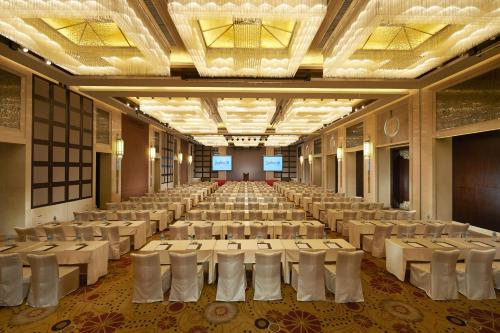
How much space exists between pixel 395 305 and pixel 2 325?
555 centimetres

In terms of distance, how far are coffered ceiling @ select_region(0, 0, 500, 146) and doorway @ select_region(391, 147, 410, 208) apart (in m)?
3.65

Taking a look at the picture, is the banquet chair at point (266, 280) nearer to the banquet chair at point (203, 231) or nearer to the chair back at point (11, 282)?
the banquet chair at point (203, 231)

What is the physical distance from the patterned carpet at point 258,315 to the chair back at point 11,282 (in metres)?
0.13

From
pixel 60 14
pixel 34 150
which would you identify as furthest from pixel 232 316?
pixel 34 150

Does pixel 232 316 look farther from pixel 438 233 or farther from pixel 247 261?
pixel 438 233

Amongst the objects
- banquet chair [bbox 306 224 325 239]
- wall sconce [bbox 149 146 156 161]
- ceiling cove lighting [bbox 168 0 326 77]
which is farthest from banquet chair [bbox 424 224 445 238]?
wall sconce [bbox 149 146 156 161]

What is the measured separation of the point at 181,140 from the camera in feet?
76.2

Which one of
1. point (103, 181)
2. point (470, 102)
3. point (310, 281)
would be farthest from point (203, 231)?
point (470, 102)

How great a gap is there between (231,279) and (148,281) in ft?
4.18

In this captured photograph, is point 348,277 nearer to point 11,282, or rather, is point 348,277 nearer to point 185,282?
point 185,282

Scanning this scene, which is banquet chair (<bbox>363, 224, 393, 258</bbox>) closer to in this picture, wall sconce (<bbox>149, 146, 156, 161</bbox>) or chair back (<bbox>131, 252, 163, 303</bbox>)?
chair back (<bbox>131, 252, 163, 303</bbox>)

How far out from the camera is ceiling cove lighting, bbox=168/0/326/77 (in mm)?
3623

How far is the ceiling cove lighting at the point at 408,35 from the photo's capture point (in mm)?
3609

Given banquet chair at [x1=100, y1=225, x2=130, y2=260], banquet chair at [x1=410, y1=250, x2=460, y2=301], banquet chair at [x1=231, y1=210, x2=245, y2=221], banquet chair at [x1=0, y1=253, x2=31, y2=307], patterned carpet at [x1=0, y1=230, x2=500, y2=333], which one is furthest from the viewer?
banquet chair at [x1=231, y1=210, x2=245, y2=221]
